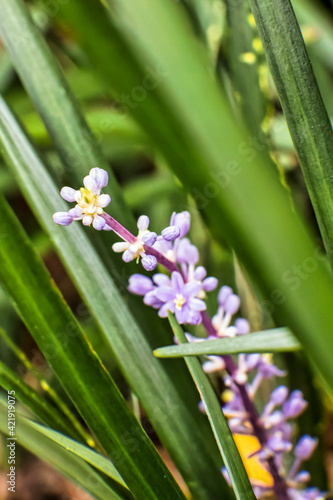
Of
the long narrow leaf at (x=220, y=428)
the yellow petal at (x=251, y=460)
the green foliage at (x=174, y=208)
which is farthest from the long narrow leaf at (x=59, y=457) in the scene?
the yellow petal at (x=251, y=460)

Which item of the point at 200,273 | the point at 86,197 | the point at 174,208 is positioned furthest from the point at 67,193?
the point at 174,208

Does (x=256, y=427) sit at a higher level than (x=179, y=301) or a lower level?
lower

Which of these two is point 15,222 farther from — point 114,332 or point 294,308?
point 294,308

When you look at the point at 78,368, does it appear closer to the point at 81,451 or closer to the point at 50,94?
the point at 81,451

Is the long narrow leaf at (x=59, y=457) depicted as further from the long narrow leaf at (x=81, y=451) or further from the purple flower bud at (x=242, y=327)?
the purple flower bud at (x=242, y=327)

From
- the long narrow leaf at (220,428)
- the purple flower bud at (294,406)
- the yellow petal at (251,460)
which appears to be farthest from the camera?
the yellow petal at (251,460)

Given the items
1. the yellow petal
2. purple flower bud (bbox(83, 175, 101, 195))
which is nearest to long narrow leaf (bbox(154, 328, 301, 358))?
purple flower bud (bbox(83, 175, 101, 195))
